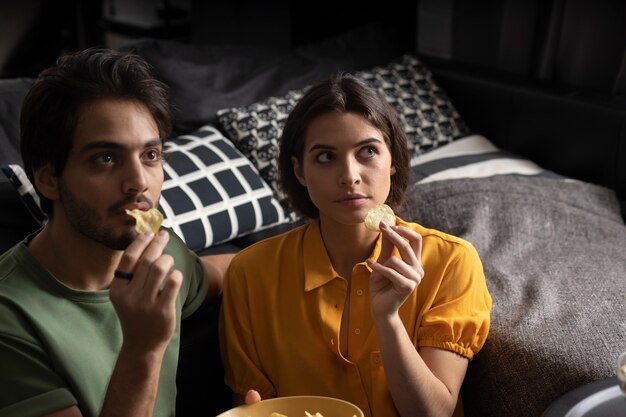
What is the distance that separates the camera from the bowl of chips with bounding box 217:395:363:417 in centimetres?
152

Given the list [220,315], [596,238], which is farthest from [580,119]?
[220,315]

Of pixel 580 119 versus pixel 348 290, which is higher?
pixel 348 290

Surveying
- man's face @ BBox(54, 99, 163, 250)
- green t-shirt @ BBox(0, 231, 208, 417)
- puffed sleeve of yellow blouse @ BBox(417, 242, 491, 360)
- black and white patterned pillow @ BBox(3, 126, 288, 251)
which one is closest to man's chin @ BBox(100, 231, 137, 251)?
man's face @ BBox(54, 99, 163, 250)

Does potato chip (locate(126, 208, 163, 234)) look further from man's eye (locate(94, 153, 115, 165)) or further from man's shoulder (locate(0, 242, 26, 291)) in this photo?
man's shoulder (locate(0, 242, 26, 291))

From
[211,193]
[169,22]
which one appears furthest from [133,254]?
[169,22]

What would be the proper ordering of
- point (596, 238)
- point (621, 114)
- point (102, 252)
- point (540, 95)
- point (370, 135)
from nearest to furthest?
point (102, 252)
point (370, 135)
point (596, 238)
point (621, 114)
point (540, 95)

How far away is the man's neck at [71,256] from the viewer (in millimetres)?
1519

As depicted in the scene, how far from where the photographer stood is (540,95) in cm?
296

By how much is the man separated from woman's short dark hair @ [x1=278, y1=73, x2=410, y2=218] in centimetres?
32

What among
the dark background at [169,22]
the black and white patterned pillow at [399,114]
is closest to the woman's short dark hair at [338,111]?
the black and white patterned pillow at [399,114]

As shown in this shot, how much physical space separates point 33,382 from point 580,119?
2.06 m

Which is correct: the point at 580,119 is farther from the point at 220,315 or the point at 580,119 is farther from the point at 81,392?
the point at 81,392

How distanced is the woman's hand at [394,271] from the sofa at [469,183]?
15.8 inches

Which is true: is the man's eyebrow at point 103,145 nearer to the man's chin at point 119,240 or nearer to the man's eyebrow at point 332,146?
the man's chin at point 119,240
